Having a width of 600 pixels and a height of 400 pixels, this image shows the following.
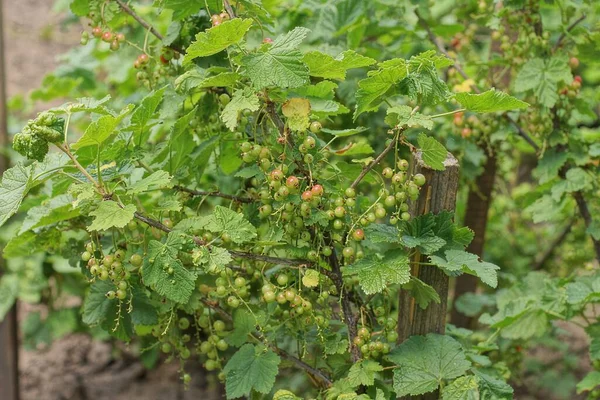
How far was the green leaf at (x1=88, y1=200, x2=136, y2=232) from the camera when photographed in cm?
144

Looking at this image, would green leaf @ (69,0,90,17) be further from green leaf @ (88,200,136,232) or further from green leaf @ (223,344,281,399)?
green leaf @ (223,344,281,399)

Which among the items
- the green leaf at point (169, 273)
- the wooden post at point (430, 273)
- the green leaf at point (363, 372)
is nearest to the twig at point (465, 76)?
the wooden post at point (430, 273)

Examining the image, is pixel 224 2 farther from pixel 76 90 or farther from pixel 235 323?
pixel 76 90

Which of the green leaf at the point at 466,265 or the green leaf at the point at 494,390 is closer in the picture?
the green leaf at the point at 466,265

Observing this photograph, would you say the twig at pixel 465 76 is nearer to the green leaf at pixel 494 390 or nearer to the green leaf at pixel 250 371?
the green leaf at pixel 494 390

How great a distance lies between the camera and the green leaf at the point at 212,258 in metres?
1.49

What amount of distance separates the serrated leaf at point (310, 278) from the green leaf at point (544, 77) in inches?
36.9

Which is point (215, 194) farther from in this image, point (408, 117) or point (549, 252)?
point (549, 252)

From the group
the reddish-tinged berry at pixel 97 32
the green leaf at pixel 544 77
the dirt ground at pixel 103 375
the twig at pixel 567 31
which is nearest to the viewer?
the reddish-tinged berry at pixel 97 32

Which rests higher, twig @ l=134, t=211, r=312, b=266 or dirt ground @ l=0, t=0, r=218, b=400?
twig @ l=134, t=211, r=312, b=266

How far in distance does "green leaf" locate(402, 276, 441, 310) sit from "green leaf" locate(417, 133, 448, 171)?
25 centimetres

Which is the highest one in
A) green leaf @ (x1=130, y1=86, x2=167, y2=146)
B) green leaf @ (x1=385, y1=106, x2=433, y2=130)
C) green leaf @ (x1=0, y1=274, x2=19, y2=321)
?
green leaf @ (x1=385, y1=106, x2=433, y2=130)

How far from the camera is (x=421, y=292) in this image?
5.32ft

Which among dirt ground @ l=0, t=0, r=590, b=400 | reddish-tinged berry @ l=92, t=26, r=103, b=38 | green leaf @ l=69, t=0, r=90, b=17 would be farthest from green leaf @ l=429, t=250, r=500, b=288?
dirt ground @ l=0, t=0, r=590, b=400
